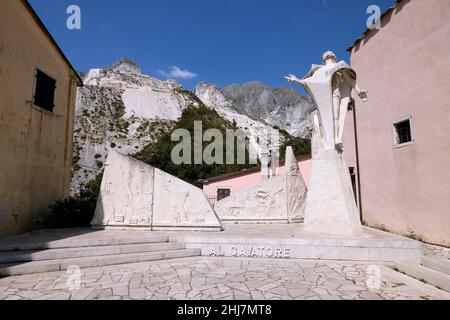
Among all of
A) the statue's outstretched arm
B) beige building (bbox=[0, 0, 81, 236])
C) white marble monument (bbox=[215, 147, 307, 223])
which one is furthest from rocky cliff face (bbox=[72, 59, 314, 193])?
the statue's outstretched arm

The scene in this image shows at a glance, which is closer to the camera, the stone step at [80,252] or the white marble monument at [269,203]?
the stone step at [80,252]

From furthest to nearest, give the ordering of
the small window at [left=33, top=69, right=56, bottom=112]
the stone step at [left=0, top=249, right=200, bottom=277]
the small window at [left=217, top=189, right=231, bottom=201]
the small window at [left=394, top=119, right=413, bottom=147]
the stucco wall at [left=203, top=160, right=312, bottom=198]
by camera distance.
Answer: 1. the small window at [left=217, top=189, right=231, bottom=201]
2. the stucco wall at [left=203, top=160, right=312, bottom=198]
3. the small window at [left=394, top=119, right=413, bottom=147]
4. the small window at [left=33, top=69, right=56, bottom=112]
5. the stone step at [left=0, top=249, right=200, bottom=277]

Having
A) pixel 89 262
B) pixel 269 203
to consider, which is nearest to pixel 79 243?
pixel 89 262

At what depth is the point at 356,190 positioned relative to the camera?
39.0ft

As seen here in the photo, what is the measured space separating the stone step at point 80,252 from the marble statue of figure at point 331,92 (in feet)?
14.5

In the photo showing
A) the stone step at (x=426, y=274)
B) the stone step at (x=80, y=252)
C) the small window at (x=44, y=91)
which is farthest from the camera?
the small window at (x=44, y=91)

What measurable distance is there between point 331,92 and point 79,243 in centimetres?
655

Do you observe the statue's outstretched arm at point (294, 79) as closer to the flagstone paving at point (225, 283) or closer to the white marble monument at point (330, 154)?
the white marble monument at point (330, 154)

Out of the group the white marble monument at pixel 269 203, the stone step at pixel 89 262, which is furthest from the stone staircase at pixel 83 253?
the white marble monument at pixel 269 203

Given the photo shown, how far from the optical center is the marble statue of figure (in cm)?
670

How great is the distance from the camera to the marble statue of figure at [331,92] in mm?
6695

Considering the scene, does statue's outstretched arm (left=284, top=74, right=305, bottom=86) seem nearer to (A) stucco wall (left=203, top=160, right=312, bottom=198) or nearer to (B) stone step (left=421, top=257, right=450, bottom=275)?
(B) stone step (left=421, top=257, right=450, bottom=275)

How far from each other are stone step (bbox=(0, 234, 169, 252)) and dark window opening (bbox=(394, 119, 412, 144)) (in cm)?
839
